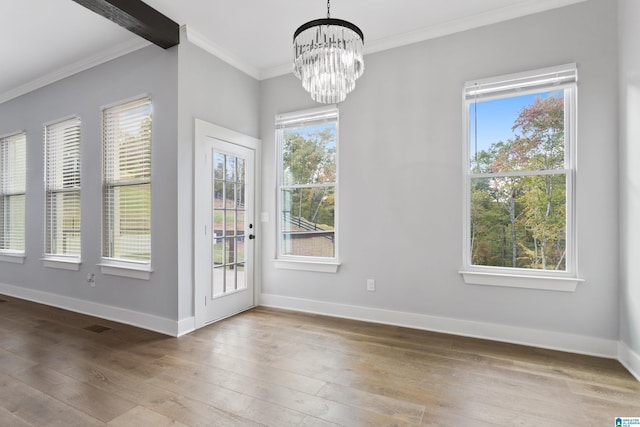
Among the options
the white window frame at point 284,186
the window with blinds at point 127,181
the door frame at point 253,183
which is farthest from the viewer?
the white window frame at point 284,186

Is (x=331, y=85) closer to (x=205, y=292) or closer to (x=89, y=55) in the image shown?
(x=205, y=292)

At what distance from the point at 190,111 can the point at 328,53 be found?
188 centimetres

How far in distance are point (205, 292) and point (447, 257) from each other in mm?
2483

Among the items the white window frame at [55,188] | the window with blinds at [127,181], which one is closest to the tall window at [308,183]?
the window with blinds at [127,181]

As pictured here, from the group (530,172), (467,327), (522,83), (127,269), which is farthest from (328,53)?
(127,269)

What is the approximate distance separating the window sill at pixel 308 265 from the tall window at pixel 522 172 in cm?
140

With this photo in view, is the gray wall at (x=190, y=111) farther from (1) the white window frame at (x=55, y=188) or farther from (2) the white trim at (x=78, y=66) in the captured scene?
(1) the white window frame at (x=55, y=188)

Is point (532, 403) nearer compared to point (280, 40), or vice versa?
point (532, 403)

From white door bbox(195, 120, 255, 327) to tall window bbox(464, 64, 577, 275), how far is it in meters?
2.47

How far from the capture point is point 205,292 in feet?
11.4

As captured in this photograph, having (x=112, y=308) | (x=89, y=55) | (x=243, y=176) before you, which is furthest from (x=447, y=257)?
(x=89, y=55)

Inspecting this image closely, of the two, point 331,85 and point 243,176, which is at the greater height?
point 331,85

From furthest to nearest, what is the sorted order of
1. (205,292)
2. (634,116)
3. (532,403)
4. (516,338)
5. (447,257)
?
(205,292), (447,257), (516,338), (634,116), (532,403)

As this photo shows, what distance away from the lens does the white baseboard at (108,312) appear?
3.23 metres
